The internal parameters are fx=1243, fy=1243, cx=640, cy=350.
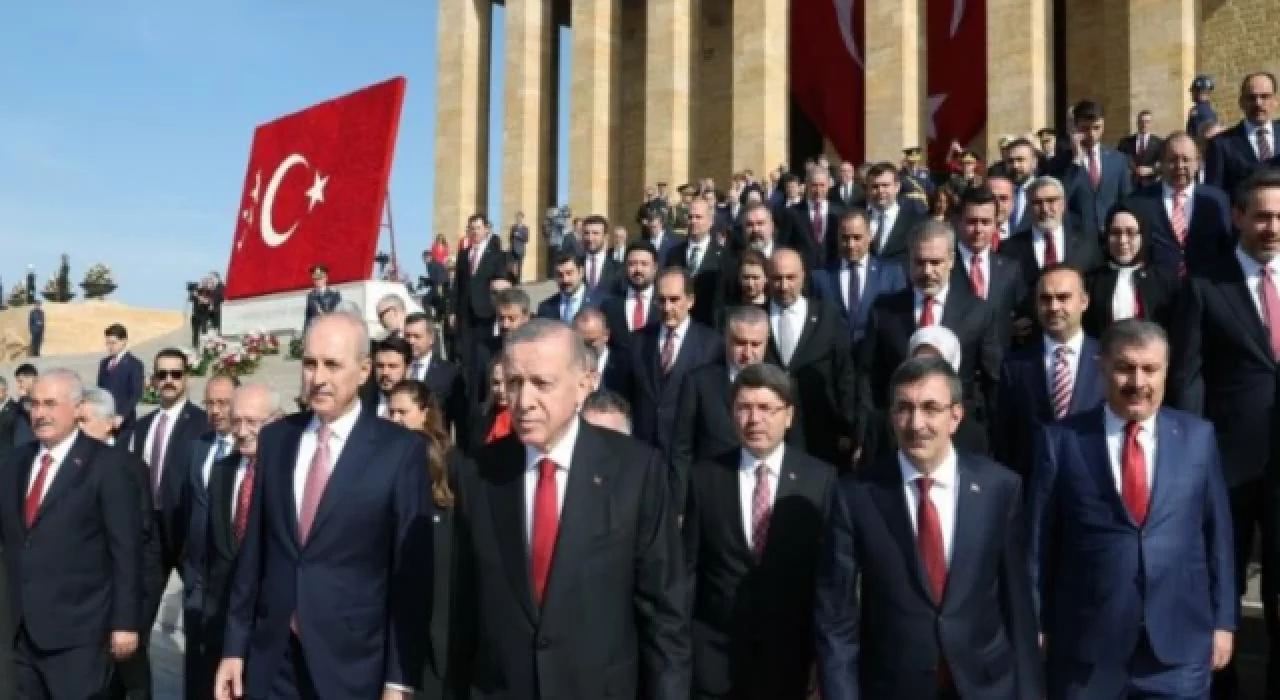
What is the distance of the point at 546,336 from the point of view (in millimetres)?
3412

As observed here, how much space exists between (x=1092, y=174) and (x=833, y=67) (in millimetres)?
17164

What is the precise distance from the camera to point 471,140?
99.1 feet

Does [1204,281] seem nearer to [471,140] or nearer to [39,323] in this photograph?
[471,140]

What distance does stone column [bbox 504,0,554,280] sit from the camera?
29.3m

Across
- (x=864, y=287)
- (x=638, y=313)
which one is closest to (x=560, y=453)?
(x=864, y=287)

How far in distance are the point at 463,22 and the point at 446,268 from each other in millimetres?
11607

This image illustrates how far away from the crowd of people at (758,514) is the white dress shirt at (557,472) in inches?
0.6

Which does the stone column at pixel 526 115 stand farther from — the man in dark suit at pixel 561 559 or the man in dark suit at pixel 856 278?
the man in dark suit at pixel 561 559

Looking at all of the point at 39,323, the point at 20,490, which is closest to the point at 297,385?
the point at 20,490

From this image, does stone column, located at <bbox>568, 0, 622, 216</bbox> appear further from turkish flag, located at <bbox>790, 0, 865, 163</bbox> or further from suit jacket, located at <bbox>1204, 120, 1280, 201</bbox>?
suit jacket, located at <bbox>1204, 120, 1280, 201</bbox>

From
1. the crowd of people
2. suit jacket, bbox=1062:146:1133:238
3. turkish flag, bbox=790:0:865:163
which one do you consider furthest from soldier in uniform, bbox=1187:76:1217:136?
turkish flag, bbox=790:0:865:163

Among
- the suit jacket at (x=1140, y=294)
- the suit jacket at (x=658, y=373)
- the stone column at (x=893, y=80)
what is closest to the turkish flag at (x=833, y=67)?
the stone column at (x=893, y=80)

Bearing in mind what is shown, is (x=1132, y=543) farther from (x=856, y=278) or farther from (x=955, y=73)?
(x=955, y=73)

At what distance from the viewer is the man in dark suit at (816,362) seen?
6902 mm
